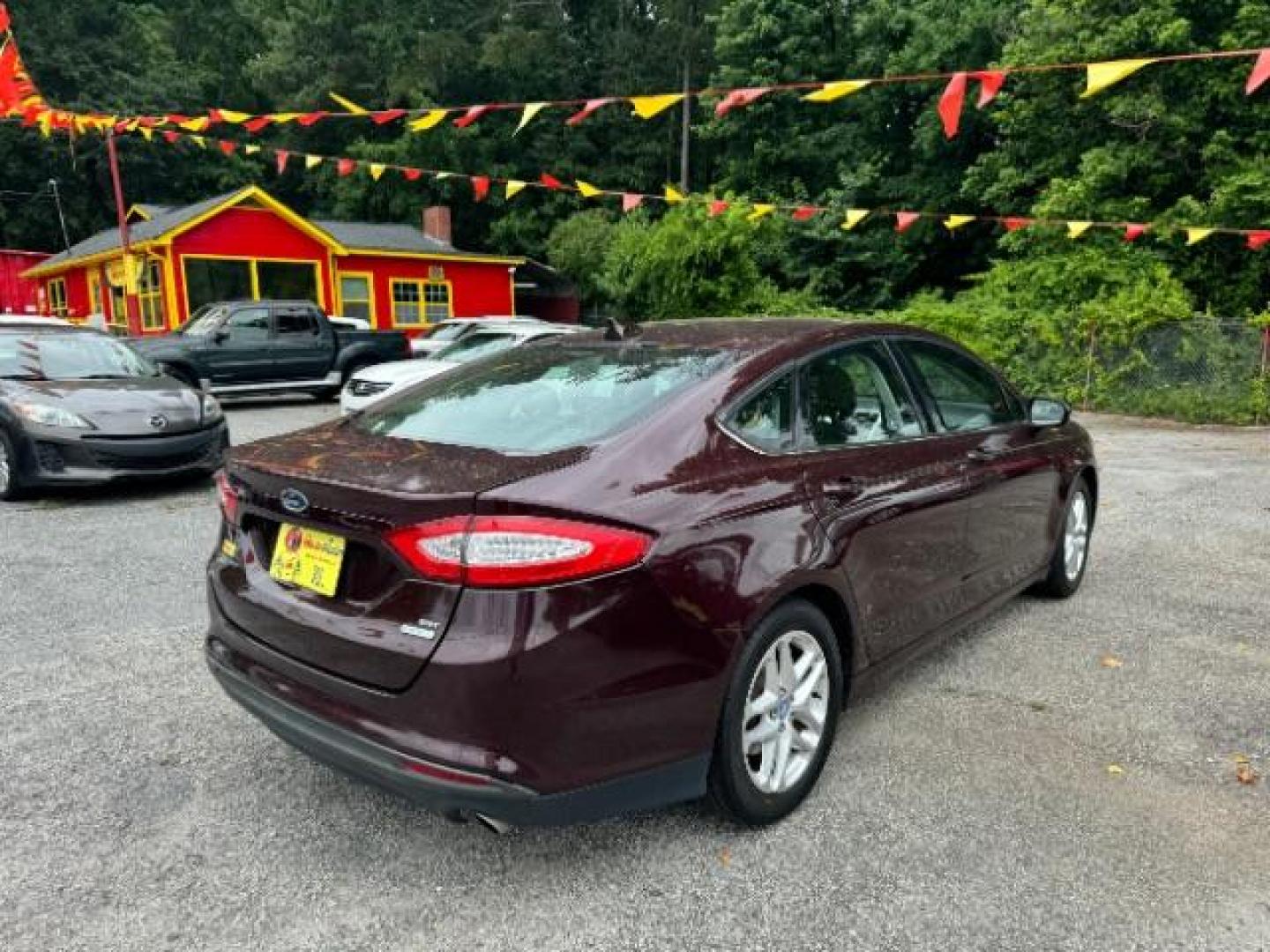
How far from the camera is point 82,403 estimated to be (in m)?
7.16

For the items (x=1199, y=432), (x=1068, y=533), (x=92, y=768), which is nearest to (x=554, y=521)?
(x=92, y=768)

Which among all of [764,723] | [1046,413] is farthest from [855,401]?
[1046,413]

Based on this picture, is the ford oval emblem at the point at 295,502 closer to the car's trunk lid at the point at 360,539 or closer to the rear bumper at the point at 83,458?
the car's trunk lid at the point at 360,539

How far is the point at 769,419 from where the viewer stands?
2.91 metres

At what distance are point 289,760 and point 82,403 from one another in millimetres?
5292

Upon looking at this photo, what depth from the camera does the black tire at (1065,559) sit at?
469 cm

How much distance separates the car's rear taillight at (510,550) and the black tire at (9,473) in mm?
→ 6397

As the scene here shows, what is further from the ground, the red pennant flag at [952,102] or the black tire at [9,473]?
the red pennant flag at [952,102]

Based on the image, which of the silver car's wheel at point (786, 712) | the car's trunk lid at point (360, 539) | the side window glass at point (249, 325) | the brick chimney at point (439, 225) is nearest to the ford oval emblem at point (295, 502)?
the car's trunk lid at point (360, 539)

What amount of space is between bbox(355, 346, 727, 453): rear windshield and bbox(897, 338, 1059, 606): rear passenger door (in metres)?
1.16

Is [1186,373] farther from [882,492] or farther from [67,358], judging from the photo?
[67,358]

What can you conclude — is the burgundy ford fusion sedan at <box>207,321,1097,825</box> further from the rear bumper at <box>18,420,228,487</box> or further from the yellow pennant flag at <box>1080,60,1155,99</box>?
the yellow pennant flag at <box>1080,60,1155,99</box>

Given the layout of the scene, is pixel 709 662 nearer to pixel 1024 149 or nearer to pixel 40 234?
pixel 1024 149

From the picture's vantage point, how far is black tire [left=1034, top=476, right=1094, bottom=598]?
185 inches
